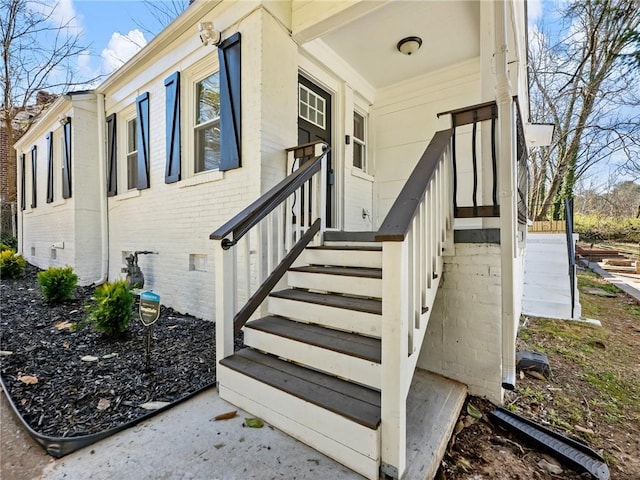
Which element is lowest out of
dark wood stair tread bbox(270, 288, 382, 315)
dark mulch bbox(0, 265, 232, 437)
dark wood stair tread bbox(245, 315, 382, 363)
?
dark mulch bbox(0, 265, 232, 437)

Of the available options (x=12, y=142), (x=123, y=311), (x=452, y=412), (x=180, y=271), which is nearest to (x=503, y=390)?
(x=452, y=412)

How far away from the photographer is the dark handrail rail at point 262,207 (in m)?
2.22

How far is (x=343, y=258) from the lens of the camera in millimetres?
2770

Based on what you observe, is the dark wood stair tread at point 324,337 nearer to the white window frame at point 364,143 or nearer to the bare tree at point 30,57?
the white window frame at point 364,143

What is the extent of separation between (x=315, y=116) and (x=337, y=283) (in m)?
2.82

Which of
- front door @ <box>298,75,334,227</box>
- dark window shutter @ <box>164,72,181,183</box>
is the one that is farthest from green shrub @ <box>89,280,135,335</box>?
front door @ <box>298,75,334,227</box>

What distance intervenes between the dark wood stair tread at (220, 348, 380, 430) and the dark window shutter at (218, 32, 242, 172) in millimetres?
2221

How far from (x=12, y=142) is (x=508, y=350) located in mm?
14648

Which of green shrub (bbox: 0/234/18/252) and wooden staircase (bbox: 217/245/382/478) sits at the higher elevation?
green shrub (bbox: 0/234/18/252)

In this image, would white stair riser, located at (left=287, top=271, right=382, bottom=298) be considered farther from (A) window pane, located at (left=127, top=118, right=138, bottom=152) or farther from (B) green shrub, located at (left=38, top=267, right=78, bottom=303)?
(A) window pane, located at (left=127, top=118, right=138, bottom=152)

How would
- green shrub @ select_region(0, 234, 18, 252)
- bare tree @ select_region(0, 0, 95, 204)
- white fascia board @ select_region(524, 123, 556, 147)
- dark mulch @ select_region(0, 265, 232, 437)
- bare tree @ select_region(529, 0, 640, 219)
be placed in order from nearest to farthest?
dark mulch @ select_region(0, 265, 232, 437)
white fascia board @ select_region(524, 123, 556, 147)
bare tree @ select_region(0, 0, 95, 204)
bare tree @ select_region(529, 0, 640, 219)
green shrub @ select_region(0, 234, 18, 252)

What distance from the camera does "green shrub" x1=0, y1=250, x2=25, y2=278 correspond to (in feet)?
22.0

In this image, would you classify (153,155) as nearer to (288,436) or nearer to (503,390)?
(288,436)

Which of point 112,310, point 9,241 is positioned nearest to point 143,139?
point 112,310
